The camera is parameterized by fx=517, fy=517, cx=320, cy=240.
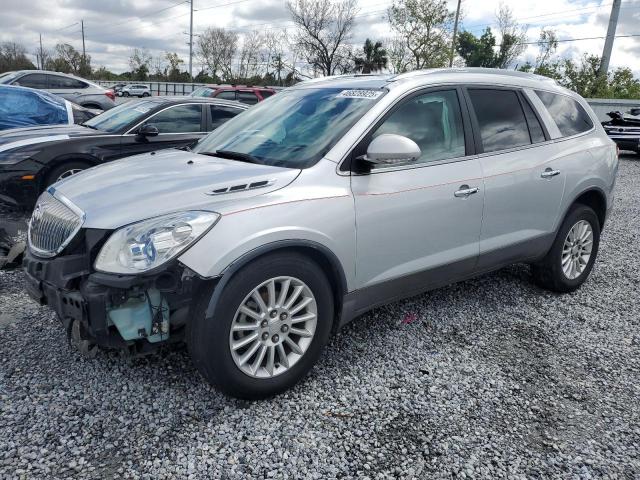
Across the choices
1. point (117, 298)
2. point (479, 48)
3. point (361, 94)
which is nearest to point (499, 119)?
point (361, 94)

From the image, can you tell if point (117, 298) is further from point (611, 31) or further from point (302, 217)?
point (611, 31)

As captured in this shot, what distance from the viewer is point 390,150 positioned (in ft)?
9.50

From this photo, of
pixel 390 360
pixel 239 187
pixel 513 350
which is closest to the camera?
pixel 239 187

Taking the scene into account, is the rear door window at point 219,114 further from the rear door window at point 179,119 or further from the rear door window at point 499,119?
the rear door window at point 499,119

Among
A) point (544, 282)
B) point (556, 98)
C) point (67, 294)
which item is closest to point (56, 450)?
point (67, 294)

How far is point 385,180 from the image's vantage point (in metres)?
3.10

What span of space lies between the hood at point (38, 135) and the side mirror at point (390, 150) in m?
4.83

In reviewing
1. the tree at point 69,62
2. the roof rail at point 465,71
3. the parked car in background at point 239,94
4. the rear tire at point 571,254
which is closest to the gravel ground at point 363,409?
the rear tire at point 571,254

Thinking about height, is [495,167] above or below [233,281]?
above

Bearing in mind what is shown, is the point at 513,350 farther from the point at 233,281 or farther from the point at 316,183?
the point at 233,281

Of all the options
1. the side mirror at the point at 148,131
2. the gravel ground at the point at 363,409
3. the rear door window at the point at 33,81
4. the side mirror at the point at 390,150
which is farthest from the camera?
the rear door window at the point at 33,81

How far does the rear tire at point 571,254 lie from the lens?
172 inches

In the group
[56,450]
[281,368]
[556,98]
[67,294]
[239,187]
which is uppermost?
[556,98]

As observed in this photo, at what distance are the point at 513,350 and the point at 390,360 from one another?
2.95 ft
